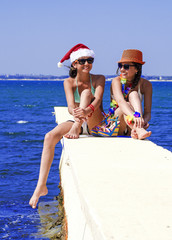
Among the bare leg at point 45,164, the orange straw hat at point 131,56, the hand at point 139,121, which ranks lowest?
the bare leg at point 45,164

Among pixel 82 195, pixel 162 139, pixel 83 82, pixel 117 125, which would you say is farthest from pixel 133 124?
pixel 162 139

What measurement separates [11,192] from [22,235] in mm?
2379

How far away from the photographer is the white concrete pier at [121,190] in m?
2.32

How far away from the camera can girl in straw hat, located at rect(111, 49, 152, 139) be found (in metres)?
5.25

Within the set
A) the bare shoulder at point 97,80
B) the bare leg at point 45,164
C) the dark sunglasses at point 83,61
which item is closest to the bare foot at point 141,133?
the bare shoulder at point 97,80

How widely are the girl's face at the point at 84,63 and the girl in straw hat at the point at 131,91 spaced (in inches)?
15.8

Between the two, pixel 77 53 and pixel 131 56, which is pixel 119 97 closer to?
pixel 131 56

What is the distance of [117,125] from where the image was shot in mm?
5555

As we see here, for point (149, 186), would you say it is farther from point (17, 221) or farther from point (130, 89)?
point (17, 221)

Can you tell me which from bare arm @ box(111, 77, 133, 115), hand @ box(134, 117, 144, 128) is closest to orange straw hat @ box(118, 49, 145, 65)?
bare arm @ box(111, 77, 133, 115)

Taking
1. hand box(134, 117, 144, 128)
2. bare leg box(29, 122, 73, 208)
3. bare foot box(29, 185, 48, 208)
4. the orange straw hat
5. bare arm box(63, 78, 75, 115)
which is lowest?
bare foot box(29, 185, 48, 208)

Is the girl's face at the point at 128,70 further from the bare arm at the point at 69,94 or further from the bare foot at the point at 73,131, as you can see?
the bare foot at the point at 73,131

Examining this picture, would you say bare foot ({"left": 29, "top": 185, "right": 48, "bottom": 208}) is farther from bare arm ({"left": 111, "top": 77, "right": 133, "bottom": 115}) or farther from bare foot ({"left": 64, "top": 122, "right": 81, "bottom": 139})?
bare arm ({"left": 111, "top": 77, "right": 133, "bottom": 115})

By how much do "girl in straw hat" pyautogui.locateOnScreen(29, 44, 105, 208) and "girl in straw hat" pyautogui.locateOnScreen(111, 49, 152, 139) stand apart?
255mm
